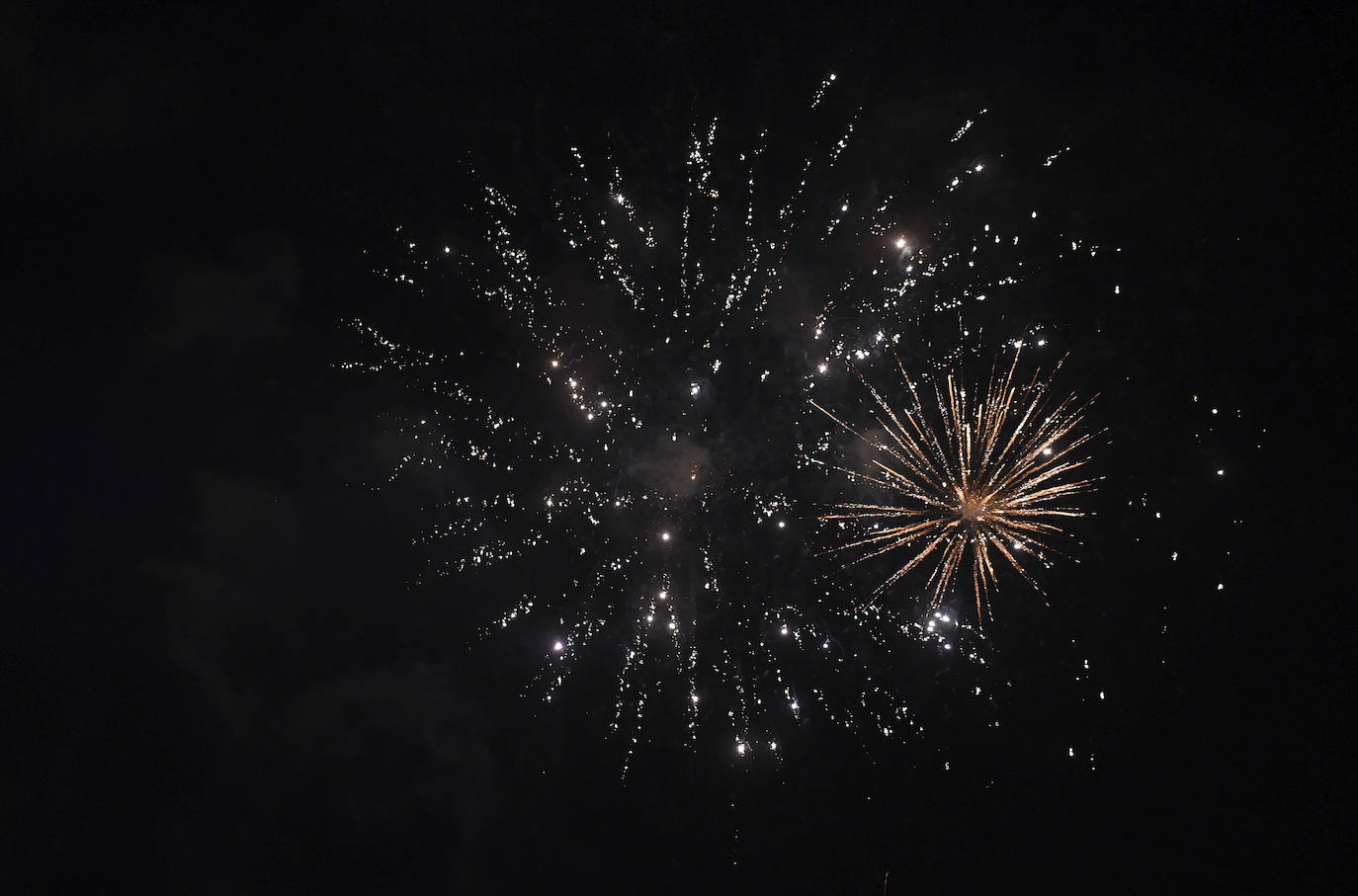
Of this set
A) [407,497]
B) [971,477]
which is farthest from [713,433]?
[407,497]

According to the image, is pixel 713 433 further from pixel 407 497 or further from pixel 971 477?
pixel 407 497

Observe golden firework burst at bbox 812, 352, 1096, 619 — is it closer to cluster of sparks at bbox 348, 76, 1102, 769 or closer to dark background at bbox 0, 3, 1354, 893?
cluster of sparks at bbox 348, 76, 1102, 769

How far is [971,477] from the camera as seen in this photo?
326 cm

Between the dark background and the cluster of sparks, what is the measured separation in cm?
30

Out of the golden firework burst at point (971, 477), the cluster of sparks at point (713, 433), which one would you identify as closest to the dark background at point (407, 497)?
the cluster of sparks at point (713, 433)

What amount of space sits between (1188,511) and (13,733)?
5.80 meters

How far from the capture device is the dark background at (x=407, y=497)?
3.31m

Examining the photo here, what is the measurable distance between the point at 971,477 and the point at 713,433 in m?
1.16

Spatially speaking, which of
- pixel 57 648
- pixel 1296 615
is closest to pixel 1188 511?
pixel 1296 615

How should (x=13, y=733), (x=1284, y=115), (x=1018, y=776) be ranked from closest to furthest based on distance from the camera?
(x=1284, y=115) < (x=1018, y=776) < (x=13, y=733)

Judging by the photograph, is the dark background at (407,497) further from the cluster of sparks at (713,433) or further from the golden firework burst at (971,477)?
the golden firework burst at (971,477)

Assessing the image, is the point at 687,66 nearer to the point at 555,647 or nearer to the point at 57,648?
the point at 555,647

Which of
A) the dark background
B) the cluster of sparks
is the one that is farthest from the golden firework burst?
the dark background

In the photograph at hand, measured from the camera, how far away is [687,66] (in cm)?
345
